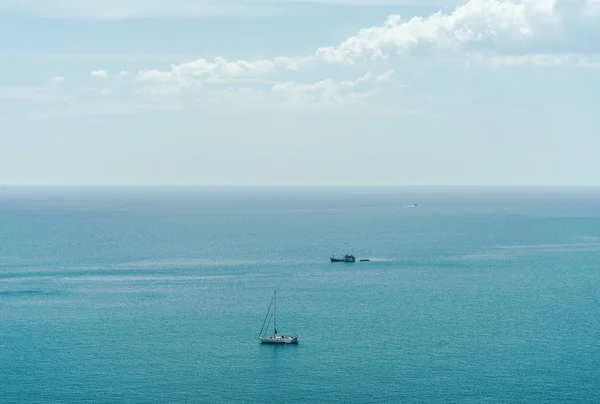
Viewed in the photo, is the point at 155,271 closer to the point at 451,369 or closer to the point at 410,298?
the point at 410,298

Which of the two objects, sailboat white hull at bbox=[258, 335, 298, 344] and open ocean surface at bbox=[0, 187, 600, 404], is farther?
sailboat white hull at bbox=[258, 335, 298, 344]

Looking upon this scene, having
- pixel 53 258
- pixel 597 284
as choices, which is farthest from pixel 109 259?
pixel 597 284

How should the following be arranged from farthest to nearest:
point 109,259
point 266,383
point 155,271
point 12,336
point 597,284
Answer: point 109,259 < point 155,271 < point 597,284 < point 12,336 < point 266,383

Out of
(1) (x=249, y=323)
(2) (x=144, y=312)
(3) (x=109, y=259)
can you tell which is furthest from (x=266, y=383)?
(3) (x=109, y=259)

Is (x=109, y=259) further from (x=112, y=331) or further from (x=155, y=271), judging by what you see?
(x=112, y=331)

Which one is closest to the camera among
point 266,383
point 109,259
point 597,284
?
point 266,383

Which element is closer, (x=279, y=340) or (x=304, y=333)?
(x=279, y=340)

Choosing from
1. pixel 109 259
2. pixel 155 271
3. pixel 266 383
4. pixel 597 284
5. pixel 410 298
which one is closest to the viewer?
pixel 266 383

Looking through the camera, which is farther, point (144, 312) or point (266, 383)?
point (144, 312)

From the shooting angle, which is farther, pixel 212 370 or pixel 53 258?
pixel 53 258

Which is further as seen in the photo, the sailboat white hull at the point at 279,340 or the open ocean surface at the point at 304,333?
the sailboat white hull at the point at 279,340
